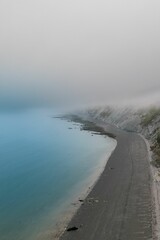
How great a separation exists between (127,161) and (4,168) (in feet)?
112

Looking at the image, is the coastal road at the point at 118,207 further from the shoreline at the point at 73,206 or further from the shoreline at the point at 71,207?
the shoreline at the point at 71,207

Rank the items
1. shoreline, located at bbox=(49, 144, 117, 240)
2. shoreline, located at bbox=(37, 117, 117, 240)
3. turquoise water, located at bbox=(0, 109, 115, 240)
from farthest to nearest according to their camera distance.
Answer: turquoise water, located at bbox=(0, 109, 115, 240) < shoreline, located at bbox=(49, 144, 117, 240) < shoreline, located at bbox=(37, 117, 117, 240)

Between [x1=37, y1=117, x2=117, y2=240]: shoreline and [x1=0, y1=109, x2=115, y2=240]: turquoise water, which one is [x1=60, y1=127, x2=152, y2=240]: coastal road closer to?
[x1=37, y1=117, x2=117, y2=240]: shoreline

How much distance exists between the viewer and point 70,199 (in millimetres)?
60531

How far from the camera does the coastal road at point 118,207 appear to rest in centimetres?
4372

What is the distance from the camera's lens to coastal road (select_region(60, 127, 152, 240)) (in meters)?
43.7

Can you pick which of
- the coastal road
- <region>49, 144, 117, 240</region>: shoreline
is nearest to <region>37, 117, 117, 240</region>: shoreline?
<region>49, 144, 117, 240</region>: shoreline

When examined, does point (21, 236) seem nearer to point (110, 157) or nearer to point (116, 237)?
point (116, 237)

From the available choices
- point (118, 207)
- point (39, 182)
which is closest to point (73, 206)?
point (118, 207)

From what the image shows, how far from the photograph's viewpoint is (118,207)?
52875 mm

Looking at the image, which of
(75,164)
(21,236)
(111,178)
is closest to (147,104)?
(75,164)

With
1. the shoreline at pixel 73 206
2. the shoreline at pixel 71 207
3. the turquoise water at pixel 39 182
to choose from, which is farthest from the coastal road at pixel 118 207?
the turquoise water at pixel 39 182

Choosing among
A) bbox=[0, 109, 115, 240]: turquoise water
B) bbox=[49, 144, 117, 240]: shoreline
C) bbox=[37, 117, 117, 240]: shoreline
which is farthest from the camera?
bbox=[0, 109, 115, 240]: turquoise water

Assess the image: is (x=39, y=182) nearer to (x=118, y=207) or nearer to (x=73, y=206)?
(x=73, y=206)
